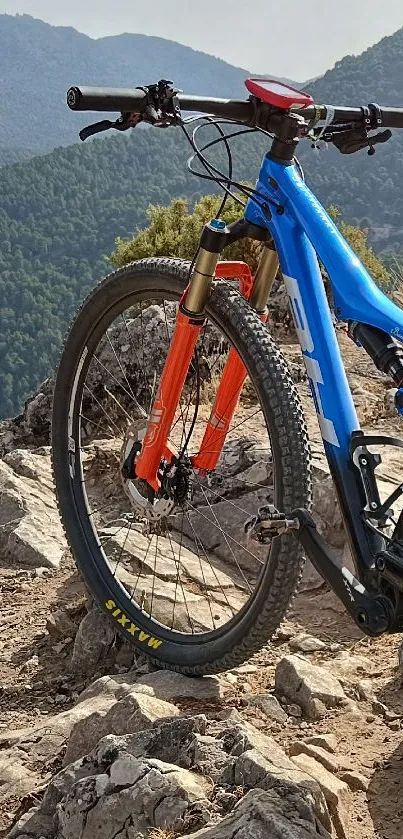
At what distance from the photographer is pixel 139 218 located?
136 metres

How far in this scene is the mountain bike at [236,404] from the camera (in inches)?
98.7

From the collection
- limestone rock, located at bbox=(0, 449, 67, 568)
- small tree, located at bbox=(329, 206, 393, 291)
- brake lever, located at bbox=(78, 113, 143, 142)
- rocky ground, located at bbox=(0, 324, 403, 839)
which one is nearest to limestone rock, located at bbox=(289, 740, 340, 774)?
rocky ground, located at bbox=(0, 324, 403, 839)

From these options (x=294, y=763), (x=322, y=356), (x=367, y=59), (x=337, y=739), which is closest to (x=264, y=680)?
(x=337, y=739)

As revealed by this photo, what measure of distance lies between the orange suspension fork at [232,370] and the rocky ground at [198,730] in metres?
0.78

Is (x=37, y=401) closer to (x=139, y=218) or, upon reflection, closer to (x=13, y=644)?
(x=13, y=644)

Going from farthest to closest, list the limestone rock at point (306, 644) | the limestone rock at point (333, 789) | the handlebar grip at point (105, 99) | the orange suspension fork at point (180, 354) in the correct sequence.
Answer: the limestone rock at point (306, 644), the orange suspension fork at point (180, 354), the handlebar grip at point (105, 99), the limestone rock at point (333, 789)

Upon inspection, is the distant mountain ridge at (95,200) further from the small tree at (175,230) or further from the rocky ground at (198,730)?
the rocky ground at (198,730)

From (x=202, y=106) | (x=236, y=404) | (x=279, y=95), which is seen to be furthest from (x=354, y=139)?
(x=236, y=404)

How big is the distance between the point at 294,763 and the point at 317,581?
165cm

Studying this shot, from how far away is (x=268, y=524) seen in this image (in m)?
2.54

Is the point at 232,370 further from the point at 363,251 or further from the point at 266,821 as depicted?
the point at 363,251

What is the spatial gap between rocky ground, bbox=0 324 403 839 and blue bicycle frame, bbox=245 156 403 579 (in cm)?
53

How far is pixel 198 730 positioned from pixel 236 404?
48.0 inches

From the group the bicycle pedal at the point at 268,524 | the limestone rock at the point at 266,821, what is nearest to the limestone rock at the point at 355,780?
the limestone rock at the point at 266,821
